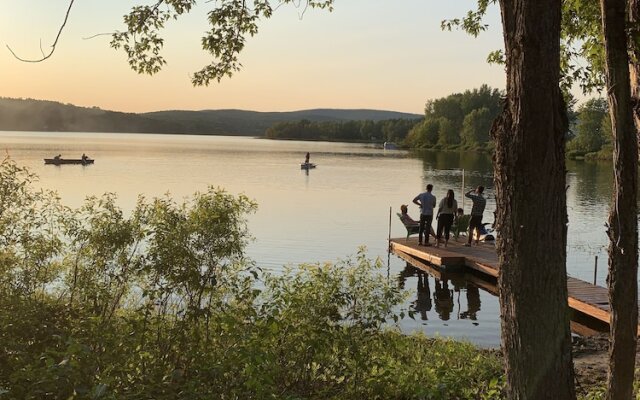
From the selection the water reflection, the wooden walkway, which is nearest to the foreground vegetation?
the wooden walkway

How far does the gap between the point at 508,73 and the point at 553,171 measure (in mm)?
632

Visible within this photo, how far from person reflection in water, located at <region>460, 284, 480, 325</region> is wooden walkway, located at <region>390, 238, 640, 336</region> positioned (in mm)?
638

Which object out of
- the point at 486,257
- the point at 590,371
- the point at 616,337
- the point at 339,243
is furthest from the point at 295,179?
the point at 616,337

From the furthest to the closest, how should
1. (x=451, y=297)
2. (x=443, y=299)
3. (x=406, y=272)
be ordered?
(x=406, y=272) < (x=451, y=297) < (x=443, y=299)

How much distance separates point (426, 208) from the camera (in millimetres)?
17422

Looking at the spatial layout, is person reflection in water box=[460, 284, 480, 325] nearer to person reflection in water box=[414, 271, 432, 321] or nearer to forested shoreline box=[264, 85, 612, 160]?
person reflection in water box=[414, 271, 432, 321]

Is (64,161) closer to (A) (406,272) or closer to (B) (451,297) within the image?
(A) (406,272)

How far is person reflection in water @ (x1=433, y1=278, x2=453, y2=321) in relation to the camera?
45.6 ft

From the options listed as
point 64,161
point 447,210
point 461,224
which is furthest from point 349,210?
point 64,161

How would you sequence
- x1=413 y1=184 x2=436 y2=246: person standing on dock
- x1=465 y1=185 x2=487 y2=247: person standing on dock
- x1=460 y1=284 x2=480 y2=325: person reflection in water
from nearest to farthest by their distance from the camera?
x1=460 y1=284 x2=480 y2=325: person reflection in water < x1=413 y1=184 x2=436 y2=246: person standing on dock < x1=465 y1=185 x2=487 y2=247: person standing on dock

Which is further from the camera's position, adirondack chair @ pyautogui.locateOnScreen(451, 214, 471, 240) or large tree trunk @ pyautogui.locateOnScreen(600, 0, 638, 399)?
adirondack chair @ pyautogui.locateOnScreen(451, 214, 471, 240)

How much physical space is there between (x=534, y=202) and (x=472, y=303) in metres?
11.8

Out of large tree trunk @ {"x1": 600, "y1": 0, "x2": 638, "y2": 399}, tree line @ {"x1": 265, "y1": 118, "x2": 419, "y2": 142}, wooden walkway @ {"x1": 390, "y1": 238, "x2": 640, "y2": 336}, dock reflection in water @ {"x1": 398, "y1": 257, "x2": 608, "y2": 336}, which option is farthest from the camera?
tree line @ {"x1": 265, "y1": 118, "x2": 419, "y2": 142}

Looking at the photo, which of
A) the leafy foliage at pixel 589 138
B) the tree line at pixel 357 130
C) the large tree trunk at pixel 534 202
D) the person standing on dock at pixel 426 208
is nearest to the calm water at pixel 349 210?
the large tree trunk at pixel 534 202
